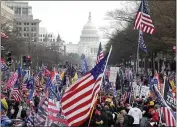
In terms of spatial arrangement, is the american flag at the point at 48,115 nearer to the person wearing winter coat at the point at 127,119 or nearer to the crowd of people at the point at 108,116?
the crowd of people at the point at 108,116

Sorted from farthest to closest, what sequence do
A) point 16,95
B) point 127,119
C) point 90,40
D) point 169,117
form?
point 90,40 < point 16,95 < point 127,119 < point 169,117

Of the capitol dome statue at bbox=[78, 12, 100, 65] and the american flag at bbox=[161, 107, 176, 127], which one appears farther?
the capitol dome statue at bbox=[78, 12, 100, 65]

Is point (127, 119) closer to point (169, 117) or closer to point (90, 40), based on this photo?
point (169, 117)

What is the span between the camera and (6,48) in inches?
2025

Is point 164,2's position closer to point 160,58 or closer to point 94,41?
point 160,58

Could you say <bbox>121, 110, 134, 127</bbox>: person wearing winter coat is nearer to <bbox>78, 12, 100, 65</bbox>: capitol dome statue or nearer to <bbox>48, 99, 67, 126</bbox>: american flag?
<bbox>48, 99, 67, 126</bbox>: american flag

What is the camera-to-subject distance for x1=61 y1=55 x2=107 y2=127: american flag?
8796 millimetres

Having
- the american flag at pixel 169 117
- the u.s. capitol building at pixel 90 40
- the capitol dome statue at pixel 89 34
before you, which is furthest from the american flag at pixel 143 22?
the capitol dome statue at pixel 89 34

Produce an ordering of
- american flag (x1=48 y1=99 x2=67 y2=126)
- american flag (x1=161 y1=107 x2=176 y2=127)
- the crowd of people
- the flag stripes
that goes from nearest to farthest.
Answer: the flag stripes
american flag (x1=48 y1=99 x2=67 y2=126)
american flag (x1=161 y1=107 x2=176 y2=127)
the crowd of people

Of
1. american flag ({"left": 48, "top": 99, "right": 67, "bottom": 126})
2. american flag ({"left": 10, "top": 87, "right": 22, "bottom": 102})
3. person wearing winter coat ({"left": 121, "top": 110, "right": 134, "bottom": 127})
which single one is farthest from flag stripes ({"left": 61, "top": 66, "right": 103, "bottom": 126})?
american flag ({"left": 10, "top": 87, "right": 22, "bottom": 102})

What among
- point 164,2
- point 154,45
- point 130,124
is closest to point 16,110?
point 130,124

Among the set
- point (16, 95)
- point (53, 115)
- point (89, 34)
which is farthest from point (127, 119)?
point (89, 34)

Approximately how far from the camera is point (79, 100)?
8891 millimetres

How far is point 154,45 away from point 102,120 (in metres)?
38.0
